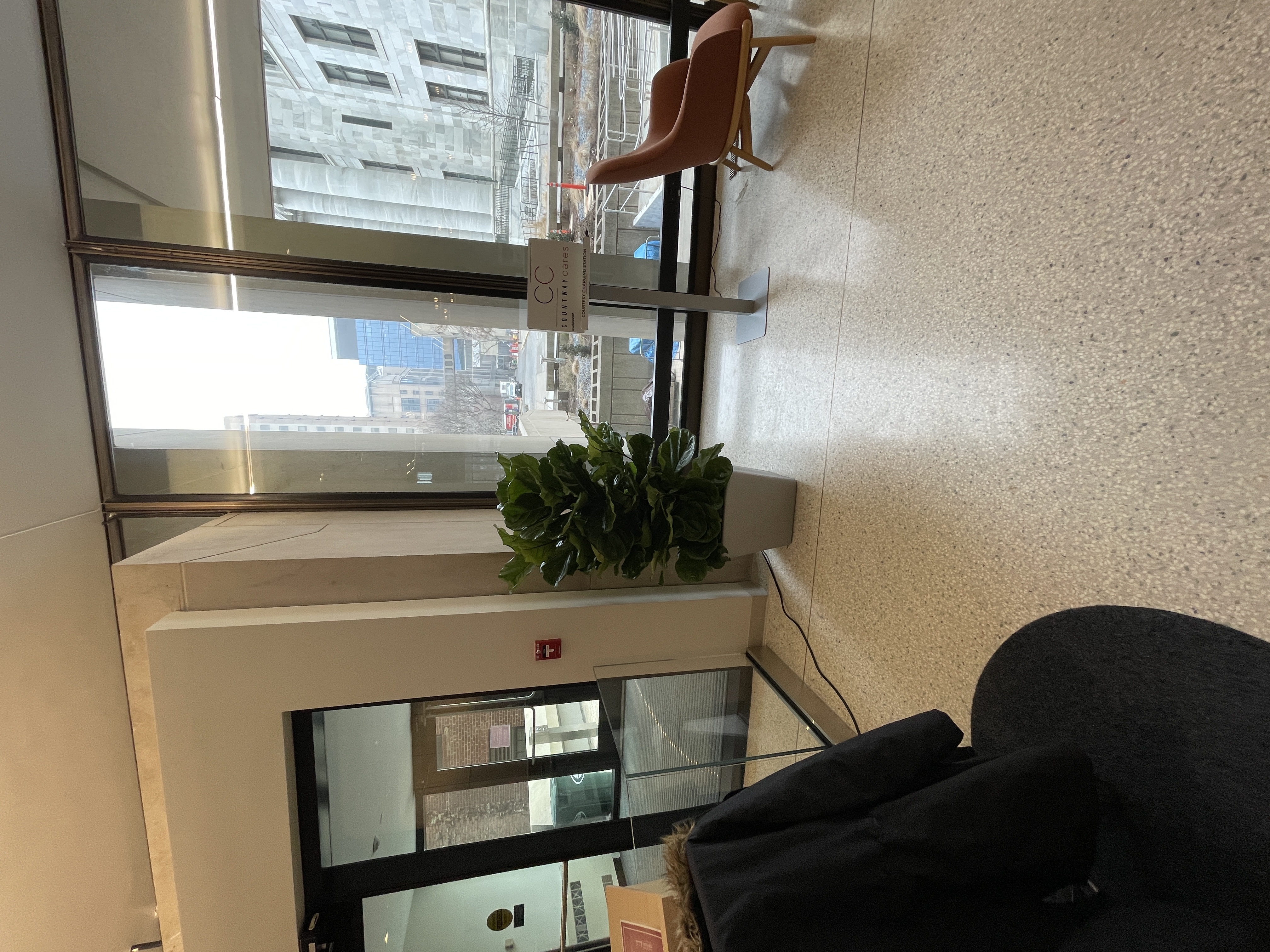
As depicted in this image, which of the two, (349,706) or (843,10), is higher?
(843,10)

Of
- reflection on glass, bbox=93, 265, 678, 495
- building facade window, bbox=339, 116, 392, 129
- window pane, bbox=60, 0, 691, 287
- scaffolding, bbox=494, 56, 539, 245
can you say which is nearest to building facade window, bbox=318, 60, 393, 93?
window pane, bbox=60, 0, 691, 287

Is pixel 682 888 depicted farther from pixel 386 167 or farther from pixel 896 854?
pixel 386 167

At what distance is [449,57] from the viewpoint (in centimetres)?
209

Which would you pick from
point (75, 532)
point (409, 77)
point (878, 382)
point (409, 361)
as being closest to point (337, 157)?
point (409, 77)

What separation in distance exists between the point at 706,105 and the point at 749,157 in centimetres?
22

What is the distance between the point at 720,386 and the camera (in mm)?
2400

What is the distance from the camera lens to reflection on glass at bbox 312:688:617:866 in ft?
5.64

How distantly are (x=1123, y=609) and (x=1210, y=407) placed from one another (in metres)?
0.30

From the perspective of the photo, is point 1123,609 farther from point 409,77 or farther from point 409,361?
point 409,77

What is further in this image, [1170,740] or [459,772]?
[459,772]

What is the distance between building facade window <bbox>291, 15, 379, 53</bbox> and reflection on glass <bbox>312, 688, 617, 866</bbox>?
249cm

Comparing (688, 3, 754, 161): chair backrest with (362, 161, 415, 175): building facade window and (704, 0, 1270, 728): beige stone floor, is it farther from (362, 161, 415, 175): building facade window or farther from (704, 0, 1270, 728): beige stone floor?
(362, 161, 415, 175): building facade window

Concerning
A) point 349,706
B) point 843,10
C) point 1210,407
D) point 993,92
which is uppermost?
point 843,10

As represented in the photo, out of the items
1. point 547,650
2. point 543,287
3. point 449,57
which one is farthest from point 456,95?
point 547,650
